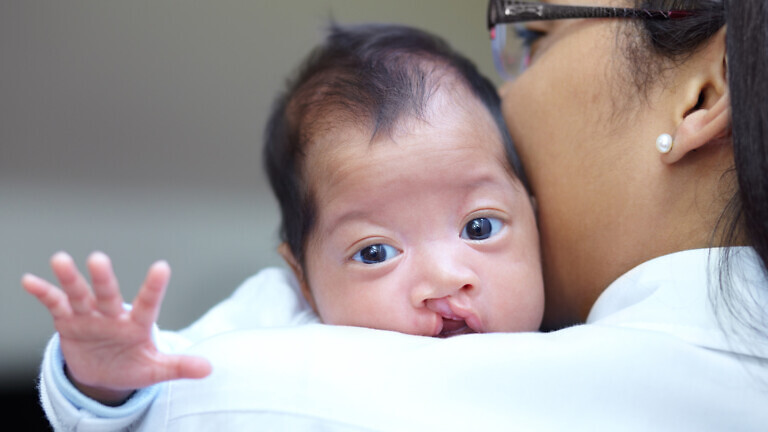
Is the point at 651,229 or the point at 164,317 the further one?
the point at 164,317

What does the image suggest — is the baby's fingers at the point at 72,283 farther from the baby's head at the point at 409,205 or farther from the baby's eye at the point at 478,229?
the baby's eye at the point at 478,229

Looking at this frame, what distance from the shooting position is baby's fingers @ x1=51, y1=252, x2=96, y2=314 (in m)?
0.60

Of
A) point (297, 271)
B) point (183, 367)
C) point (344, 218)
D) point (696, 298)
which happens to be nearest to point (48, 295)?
point (183, 367)

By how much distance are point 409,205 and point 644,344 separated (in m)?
0.34

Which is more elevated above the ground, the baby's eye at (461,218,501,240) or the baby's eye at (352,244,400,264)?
the baby's eye at (461,218,501,240)

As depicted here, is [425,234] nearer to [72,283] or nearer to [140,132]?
[72,283]

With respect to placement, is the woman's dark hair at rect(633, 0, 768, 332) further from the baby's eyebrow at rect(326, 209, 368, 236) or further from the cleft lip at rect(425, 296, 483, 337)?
the baby's eyebrow at rect(326, 209, 368, 236)

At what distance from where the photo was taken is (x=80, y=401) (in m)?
0.73

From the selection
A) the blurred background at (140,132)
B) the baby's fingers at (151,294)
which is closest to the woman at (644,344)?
the baby's fingers at (151,294)

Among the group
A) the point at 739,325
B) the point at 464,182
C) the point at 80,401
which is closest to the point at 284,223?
the point at 464,182

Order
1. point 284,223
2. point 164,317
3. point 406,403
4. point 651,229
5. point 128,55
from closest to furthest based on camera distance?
point 406,403, point 651,229, point 284,223, point 128,55, point 164,317

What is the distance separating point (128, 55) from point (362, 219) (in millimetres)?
1614

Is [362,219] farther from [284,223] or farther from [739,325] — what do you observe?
[739,325]

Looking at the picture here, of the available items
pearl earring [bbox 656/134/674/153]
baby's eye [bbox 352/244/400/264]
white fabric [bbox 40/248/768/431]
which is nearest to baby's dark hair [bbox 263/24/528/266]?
baby's eye [bbox 352/244/400/264]
